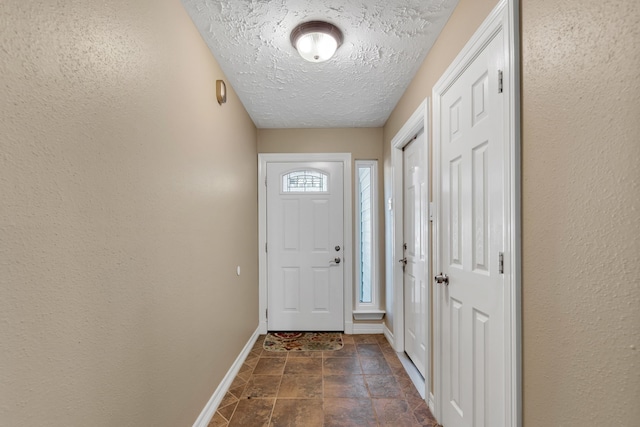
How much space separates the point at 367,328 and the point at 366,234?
41.8 inches

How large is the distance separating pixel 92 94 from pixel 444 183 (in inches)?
65.6

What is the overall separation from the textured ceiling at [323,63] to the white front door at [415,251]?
58 centimetres

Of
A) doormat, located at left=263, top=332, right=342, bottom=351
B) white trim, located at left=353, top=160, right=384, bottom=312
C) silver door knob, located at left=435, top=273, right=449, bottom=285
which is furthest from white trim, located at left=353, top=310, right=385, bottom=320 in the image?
silver door knob, located at left=435, top=273, right=449, bottom=285

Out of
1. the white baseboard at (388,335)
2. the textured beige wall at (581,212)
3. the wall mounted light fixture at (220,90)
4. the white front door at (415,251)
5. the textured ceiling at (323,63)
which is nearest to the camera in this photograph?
the textured beige wall at (581,212)

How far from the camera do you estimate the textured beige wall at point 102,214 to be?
0.72 m

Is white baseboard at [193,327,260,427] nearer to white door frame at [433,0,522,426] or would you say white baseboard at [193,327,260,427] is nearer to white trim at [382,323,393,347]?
white trim at [382,323,393,347]

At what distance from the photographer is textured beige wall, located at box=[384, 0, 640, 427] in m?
0.71

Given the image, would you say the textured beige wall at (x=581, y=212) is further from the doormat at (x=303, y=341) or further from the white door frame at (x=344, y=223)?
the white door frame at (x=344, y=223)

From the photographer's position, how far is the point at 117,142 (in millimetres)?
1063

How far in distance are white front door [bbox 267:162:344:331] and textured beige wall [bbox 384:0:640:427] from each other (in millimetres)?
2464

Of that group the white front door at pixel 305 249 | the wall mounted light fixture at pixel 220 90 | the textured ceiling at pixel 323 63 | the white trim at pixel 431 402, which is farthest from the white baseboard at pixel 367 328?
the wall mounted light fixture at pixel 220 90

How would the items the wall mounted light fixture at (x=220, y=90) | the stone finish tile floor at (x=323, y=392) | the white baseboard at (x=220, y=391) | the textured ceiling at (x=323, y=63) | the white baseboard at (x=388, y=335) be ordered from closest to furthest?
the textured ceiling at (x=323, y=63) < the white baseboard at (x=220, y=391) < the stone finish tile floor at (x=323, y=392) < the wall mounted light fixture at (x=220, y=90) < the white baseboard at (x=388, y=335)

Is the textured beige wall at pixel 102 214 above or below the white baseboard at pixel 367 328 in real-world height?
above

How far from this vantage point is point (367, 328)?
3.44m
